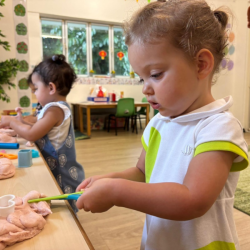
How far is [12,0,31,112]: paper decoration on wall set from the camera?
2.58 m

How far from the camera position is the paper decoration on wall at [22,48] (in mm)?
2580

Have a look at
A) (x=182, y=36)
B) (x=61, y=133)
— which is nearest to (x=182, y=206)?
(x=182, y=36)

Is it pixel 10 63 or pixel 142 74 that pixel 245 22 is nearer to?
pixel 10 63

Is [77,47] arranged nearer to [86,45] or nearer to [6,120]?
[86,45]

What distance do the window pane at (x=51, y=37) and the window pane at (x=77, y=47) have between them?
21cm

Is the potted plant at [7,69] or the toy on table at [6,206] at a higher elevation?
the potted plant at [7,69]

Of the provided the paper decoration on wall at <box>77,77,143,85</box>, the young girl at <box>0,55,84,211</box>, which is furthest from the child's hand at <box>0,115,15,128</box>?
the paper decoration on wall at <box>77,77,143,85</box>

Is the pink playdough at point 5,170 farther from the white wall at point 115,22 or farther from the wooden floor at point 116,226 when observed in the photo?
the white wall at point 115,22

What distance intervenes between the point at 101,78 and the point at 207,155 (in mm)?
4939

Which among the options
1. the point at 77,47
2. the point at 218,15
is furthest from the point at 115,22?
the point at 218,15

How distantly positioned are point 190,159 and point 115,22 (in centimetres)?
515

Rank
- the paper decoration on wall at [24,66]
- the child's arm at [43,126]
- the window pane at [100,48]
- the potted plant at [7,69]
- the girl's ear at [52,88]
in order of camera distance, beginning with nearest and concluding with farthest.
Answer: the child's arm at [43,126] < the girl's ear at [52,88] < the potted plant at [7,69] < the paper decoration on wall at [24,66] < the window pane at [100,48]

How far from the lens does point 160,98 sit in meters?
0.48

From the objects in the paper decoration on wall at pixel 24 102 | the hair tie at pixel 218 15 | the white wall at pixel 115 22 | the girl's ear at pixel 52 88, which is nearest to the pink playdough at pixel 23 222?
the hair tie at pixel 218 15
